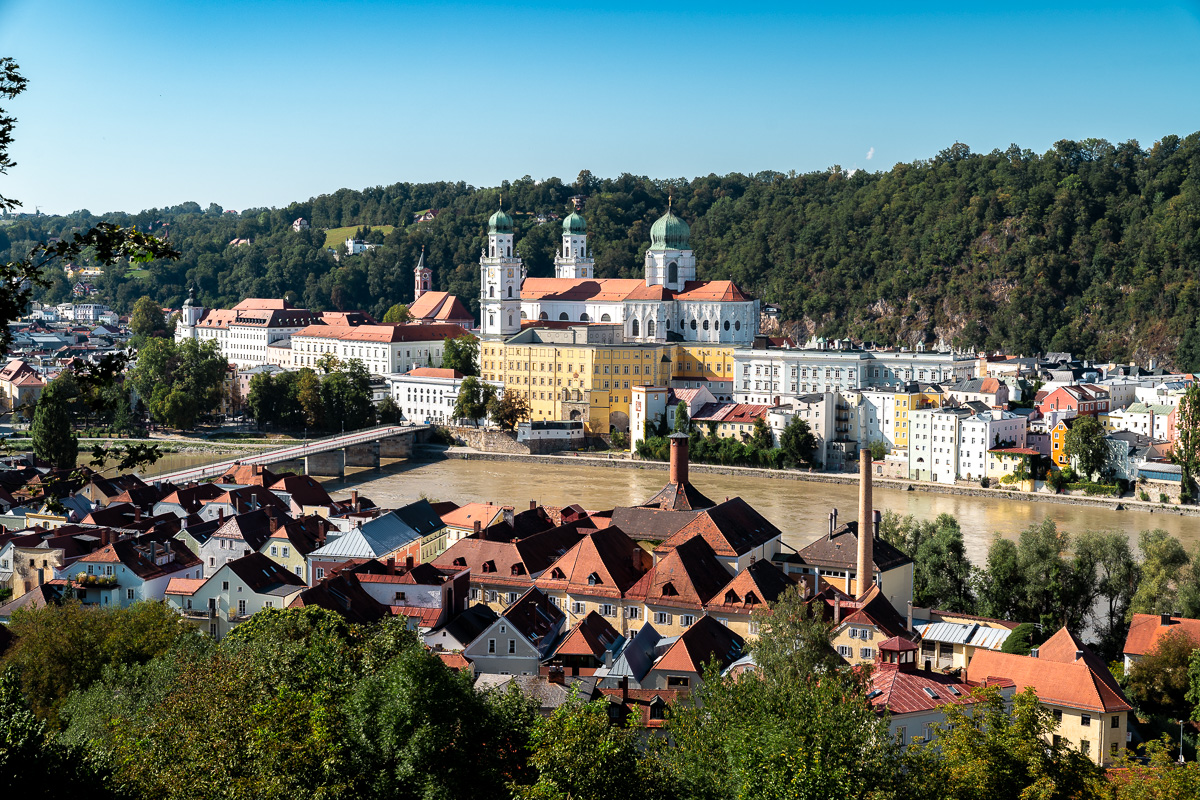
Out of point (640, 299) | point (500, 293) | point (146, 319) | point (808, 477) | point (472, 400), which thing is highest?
point (500, 293)

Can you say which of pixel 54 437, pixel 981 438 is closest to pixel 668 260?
pixel 981 438

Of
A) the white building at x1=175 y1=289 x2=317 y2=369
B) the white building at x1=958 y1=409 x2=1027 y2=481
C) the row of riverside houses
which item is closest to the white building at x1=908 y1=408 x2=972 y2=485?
the white building at x1=958 y1=409 x2=1027 y2=481

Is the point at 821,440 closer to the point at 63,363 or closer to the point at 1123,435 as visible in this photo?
the point at 1123,435

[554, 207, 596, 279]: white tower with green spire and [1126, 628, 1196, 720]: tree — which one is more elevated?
[554, 207, 596, 279]: white tower with green spire

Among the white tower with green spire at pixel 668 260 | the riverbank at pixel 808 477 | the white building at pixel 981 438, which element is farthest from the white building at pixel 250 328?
the white building at pixel 981 438

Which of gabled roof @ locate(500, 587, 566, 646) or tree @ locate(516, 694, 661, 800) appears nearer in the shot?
tree @ locate(516, 694, 661, 800)

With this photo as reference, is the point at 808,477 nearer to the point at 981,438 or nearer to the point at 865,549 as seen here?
the point at 981,438

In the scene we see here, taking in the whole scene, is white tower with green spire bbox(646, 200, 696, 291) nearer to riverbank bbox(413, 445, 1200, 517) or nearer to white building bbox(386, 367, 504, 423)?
white building bbox(386, 367, 504, 423)
